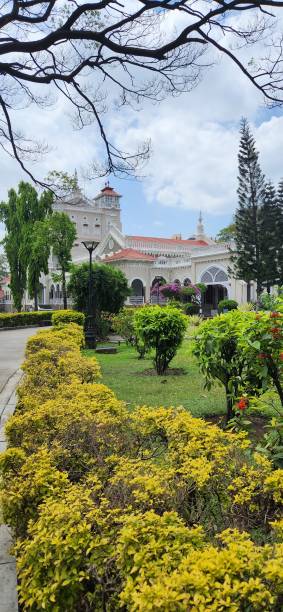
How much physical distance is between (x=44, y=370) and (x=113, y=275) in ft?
38.8

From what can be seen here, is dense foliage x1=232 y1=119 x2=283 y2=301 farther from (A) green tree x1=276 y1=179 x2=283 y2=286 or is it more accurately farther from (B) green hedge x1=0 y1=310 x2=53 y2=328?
(B) green hedge x1=0 y1=310 x2=53 y2=328

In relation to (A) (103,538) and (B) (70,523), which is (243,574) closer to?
(A) (103,538)

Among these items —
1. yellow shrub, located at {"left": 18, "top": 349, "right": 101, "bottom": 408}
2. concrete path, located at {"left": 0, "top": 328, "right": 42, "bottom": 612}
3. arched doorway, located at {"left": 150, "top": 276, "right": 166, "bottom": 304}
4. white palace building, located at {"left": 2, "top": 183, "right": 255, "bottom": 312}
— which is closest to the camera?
concrete path, located at {"left": 0, "top": 328, "right": 42, "bottom": 612}

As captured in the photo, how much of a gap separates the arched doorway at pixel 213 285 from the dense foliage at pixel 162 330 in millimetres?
25944

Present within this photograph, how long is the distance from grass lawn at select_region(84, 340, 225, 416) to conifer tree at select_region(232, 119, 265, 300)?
20.4 m

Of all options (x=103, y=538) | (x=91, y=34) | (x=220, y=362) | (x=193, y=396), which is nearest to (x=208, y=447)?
(x=103, y=538)

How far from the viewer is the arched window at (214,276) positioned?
3424 cm

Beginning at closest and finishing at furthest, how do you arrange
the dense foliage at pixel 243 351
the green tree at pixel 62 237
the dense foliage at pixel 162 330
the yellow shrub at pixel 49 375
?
1. the dense foliage at pixel 243 351
2. the yellow shrub at pixel 49 375
3. the dense foliage at pixel 162 330
4. the green tree at pixel 62 237

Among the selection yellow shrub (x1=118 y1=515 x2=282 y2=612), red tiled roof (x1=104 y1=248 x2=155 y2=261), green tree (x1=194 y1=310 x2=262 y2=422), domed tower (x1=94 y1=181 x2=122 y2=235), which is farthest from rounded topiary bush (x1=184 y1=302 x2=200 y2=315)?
domed tower (x1=94 y1=181 x2=122 y2=235)

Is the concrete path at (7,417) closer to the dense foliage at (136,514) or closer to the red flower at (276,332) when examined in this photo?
the dense foliage at (136,514)

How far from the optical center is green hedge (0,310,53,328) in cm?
2242

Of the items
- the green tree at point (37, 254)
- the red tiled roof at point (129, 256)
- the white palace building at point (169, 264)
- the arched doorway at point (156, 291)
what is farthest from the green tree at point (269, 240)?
the green tree at point (37, 254)

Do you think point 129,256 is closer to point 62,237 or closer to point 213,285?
point 213,285

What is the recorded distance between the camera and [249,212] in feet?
96.2
